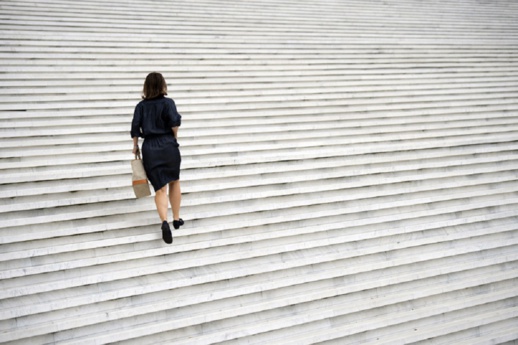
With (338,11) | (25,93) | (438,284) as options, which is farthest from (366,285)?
(338,11)

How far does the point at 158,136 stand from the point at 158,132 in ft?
0.12

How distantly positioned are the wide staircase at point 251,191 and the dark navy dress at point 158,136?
0.49 metres

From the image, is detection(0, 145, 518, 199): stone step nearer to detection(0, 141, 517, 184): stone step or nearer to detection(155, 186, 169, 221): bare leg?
detection(0, 141, 517, 184): stone step

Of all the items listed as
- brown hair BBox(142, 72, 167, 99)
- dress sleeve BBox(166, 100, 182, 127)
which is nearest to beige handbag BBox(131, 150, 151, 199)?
dress sleeve BBox(166, 100, 182, 127)

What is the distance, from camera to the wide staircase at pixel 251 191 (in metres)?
3.19

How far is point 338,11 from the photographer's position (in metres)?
6.84

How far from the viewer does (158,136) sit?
3254mm

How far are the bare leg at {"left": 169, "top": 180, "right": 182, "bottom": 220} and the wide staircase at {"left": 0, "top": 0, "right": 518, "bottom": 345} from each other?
0.17m

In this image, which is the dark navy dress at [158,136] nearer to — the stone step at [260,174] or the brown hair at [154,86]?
the brown hair at [154,86]

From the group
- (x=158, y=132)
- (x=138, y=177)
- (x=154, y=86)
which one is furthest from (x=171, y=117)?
(x=138, y=177)

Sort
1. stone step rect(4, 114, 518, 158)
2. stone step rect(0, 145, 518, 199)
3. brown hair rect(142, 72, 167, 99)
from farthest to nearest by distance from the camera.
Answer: stone step rect(4, 114, 518, 158)
stone step rect(0, 145, 518, 199)
brown hair rect(142, 72, 167, 99)

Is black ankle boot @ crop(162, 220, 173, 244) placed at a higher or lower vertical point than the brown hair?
lower

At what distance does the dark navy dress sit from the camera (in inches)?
126

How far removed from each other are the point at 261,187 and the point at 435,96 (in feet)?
8.83
